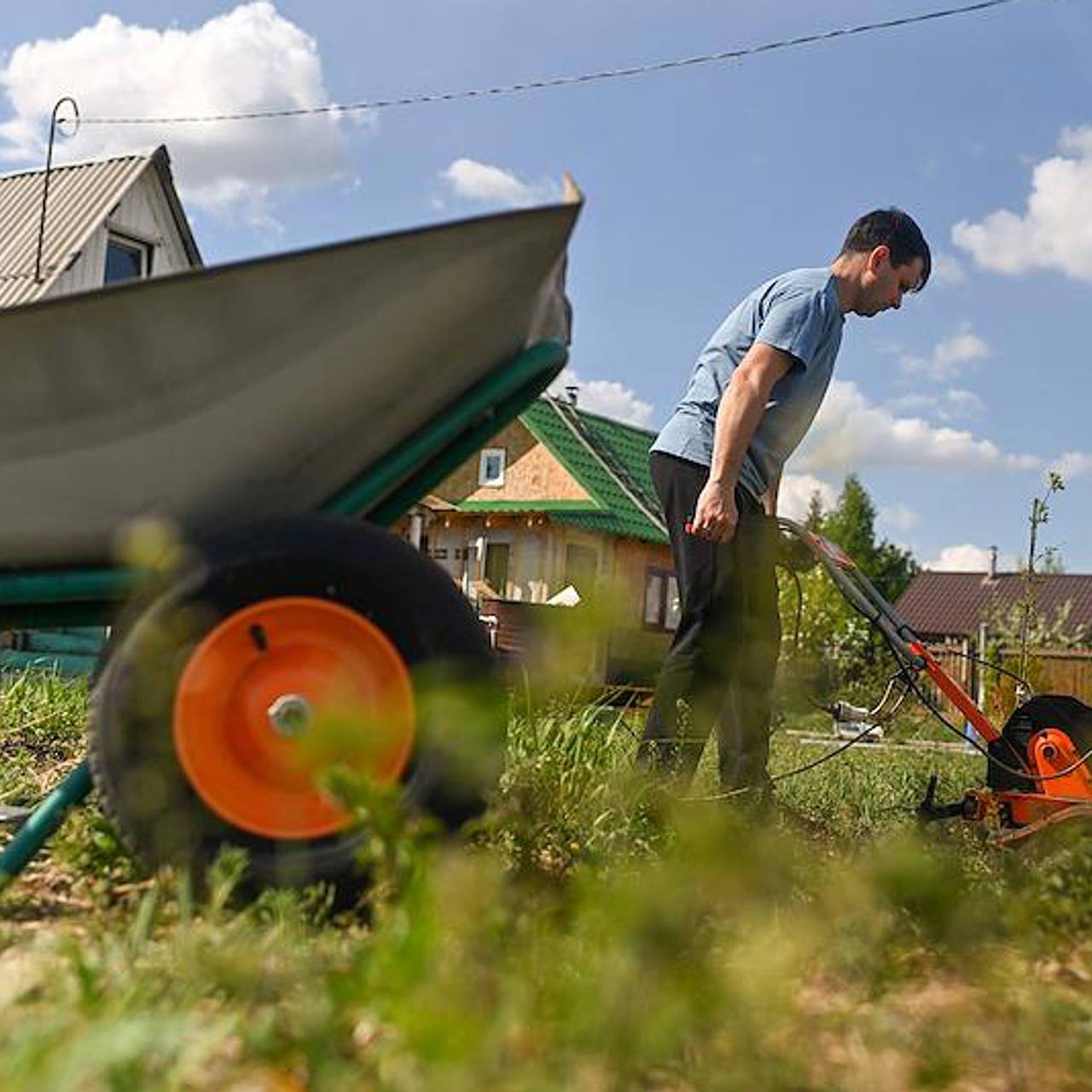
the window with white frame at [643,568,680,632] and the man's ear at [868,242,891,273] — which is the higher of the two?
the man's ear at [868,242,891,273]

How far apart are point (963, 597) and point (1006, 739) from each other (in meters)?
45.7

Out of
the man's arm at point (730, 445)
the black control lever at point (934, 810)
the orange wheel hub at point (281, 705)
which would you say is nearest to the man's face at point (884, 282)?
the man's arm at point (730, 445)

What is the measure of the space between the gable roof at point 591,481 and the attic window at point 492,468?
519 mm

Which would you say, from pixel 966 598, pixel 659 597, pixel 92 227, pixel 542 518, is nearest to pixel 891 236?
pixel 92 227

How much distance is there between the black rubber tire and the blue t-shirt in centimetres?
149

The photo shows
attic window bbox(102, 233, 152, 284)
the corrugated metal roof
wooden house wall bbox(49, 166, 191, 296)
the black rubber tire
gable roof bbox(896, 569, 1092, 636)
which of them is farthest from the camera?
gable roof bbox(896, 569, 1092, 636)

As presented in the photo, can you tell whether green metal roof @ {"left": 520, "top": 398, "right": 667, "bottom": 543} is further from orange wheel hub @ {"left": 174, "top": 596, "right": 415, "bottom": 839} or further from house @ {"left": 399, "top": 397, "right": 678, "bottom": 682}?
orange wheel hub @ {"left": 174, "top": 596, "right": 415, "bottom": 839}

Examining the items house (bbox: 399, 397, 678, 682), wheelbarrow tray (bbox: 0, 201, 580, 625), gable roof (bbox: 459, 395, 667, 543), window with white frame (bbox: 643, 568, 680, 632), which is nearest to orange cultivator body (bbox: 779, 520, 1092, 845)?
wheelbarrow tray (bbox: 0, 201, 580, 625)

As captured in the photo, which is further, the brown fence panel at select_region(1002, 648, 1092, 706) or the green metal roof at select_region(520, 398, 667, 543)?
the green metal roof at select_region(520, 398, 667, 543)

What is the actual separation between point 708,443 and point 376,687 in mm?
1580

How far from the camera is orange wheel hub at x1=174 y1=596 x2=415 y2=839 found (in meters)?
2.20

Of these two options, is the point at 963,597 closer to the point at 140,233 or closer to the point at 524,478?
the point at 524,478

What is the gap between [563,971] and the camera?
172cm

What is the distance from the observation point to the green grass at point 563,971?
4.55 feet
